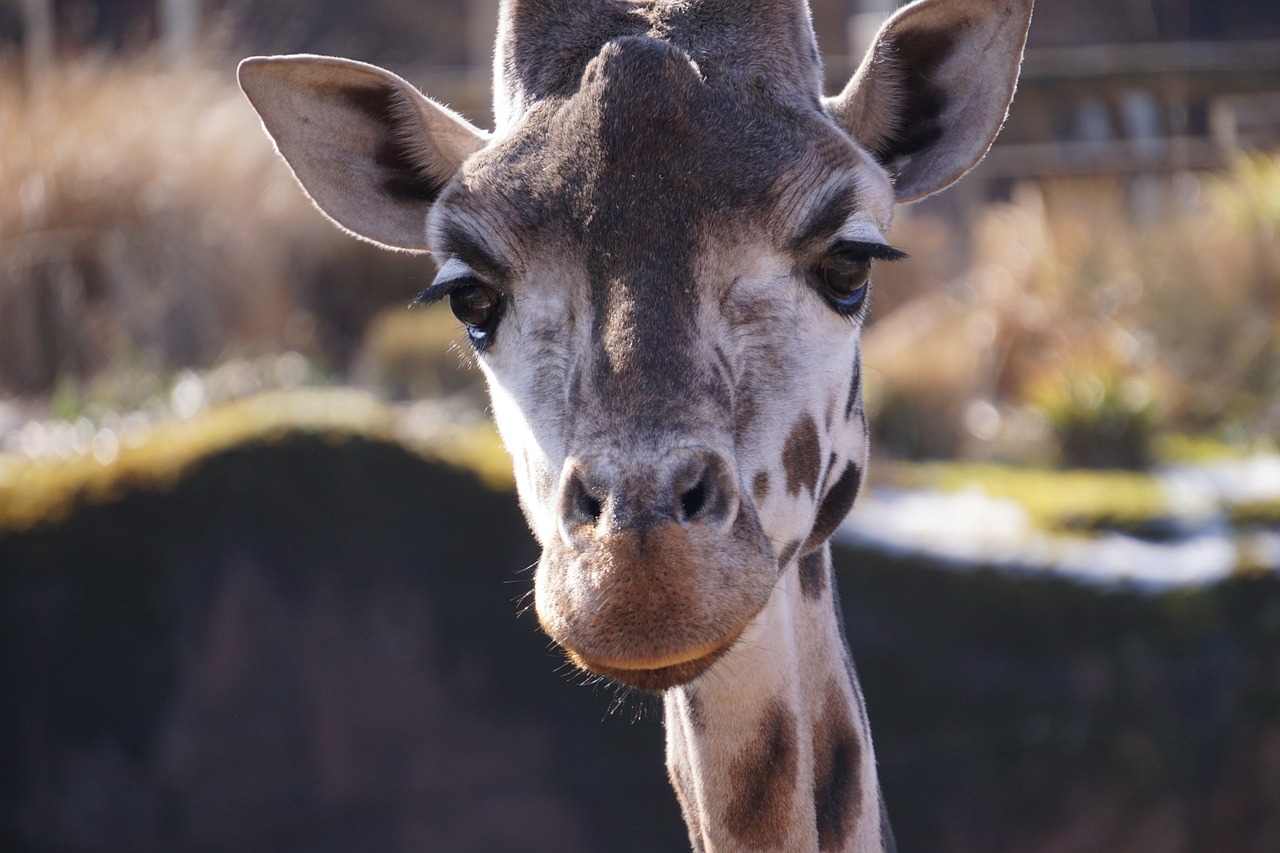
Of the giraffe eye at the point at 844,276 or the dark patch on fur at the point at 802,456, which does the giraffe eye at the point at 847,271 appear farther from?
the dark patch on fur at the point at 802,456

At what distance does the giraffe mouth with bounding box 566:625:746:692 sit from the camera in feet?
8.12

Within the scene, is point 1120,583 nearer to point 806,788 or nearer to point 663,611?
point 806,788

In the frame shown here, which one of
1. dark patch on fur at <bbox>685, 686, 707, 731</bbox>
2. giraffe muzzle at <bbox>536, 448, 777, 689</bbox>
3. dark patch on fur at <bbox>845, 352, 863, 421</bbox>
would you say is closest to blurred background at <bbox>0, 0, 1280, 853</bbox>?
dark patch on fur at <bbox>685, 686, 707, 731</bbox>

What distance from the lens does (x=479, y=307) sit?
10.4 ft

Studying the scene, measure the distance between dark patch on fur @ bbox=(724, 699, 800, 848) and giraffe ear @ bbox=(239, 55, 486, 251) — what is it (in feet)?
5.67

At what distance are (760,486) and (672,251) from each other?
57 centimetres

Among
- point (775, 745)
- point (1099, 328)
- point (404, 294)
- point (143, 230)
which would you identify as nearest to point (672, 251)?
point (775, 745)

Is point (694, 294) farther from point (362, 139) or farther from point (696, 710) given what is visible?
point (362, 139)

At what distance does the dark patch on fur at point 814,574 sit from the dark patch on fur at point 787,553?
1.26 feet

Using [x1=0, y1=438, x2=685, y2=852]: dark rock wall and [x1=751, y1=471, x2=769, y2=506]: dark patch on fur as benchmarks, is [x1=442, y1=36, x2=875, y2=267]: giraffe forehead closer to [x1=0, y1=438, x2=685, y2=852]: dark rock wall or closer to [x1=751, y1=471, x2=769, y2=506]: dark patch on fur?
[x1=751, y1=471, x2=769, y2=506]: dark patch on fur

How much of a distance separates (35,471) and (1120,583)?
7.92m

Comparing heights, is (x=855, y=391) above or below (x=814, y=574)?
above

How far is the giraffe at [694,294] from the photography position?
2506 millimetres

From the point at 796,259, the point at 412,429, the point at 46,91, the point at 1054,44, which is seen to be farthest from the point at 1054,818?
the point at 1054,44
